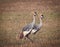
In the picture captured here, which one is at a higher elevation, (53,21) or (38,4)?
(38,4)

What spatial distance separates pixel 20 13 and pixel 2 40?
0.44 meters

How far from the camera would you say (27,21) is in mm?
2109

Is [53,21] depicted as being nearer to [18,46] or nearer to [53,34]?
[53,34]

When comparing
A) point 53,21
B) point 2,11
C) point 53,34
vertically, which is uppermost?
point 2,11

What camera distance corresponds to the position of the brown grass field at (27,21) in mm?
2072

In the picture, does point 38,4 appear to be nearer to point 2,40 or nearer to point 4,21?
point 4,21

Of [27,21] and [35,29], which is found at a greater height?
[27,21]

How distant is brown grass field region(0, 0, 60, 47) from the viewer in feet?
6.80

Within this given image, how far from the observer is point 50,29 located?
2137 millimetres

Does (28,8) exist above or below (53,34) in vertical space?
above

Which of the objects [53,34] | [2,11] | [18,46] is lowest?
[18,46]

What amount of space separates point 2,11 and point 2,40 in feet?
1.30

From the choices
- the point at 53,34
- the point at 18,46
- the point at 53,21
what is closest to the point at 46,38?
the point at 53,34

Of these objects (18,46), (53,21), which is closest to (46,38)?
(53,21)
